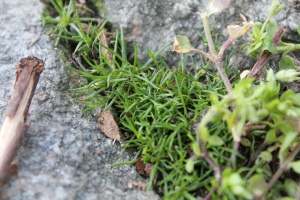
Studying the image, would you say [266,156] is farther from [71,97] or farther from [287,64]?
[71,97]

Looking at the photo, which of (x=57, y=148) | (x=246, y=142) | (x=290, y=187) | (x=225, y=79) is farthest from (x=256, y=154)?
(x=57, y=148)

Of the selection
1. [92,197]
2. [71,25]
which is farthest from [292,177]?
[71,25]

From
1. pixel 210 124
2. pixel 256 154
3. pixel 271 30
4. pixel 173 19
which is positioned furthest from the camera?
pixel 173 19

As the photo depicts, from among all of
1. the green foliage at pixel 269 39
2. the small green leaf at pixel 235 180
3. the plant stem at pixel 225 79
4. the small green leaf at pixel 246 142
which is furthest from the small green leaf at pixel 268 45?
the small green leaf at pixel 235 180

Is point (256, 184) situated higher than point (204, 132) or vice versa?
point (204, 132)

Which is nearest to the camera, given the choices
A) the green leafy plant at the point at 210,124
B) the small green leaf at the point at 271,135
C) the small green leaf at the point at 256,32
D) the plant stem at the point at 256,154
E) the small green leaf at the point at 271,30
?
the green leafy plant at the point at 210,124

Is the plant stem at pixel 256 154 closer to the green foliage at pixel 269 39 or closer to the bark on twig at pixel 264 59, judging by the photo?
the bark on twig at pixel 264 59

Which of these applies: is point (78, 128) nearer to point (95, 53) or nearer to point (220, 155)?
point (95, 53)
